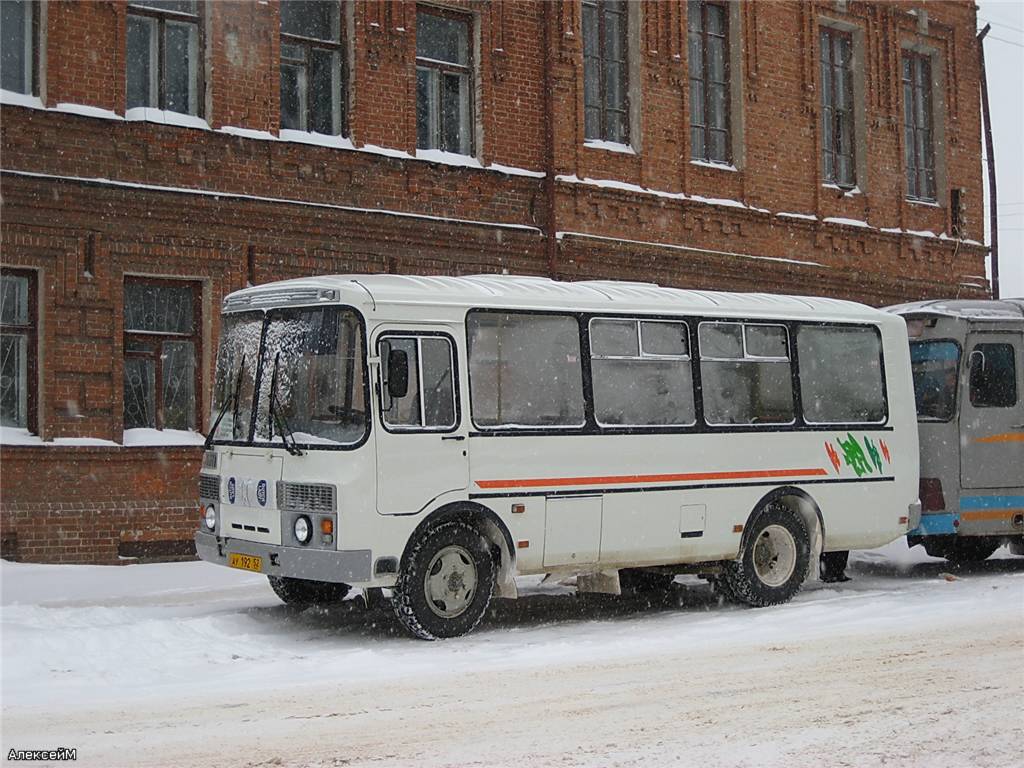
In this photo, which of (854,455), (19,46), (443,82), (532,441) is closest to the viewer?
(532,441)

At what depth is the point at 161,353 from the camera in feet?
53.8

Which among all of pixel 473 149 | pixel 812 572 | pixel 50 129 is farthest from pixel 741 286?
pixel 50 129

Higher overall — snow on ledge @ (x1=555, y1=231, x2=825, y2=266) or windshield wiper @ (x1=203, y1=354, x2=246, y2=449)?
snow on ledge @ (x1=555, y1=231, x2=825, y2=266)

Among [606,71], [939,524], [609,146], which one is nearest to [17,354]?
[609,146]

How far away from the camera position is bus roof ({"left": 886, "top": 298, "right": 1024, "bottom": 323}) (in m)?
15.6

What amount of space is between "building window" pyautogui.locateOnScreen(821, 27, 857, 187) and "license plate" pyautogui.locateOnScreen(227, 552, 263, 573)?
16103 millimetres

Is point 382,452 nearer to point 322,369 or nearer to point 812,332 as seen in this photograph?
point 322,369

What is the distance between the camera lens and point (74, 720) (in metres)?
7.69

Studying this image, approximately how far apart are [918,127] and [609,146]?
8340 millimetres

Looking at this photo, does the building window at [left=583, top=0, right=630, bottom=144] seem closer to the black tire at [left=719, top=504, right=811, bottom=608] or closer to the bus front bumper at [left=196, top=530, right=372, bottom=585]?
the black tire at [left=719, top=504, right=811, bottom=608]

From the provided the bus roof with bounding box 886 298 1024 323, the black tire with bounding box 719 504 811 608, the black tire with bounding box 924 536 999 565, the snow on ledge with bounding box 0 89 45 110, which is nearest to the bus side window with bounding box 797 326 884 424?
the black tire with bounding box 719 504 811 608

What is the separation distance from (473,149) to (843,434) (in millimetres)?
8098

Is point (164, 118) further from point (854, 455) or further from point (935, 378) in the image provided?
point (935, 378)

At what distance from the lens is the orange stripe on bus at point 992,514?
14.8 metres
